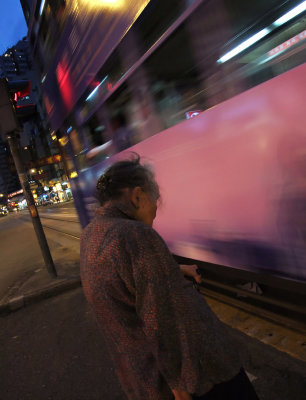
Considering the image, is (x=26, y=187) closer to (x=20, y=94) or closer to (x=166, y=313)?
(x=20, y=94)

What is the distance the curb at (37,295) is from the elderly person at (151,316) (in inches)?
172

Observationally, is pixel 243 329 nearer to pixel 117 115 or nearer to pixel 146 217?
pixel 146 217

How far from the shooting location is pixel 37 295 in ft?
15.9

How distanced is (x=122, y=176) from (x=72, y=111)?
4.42 metres

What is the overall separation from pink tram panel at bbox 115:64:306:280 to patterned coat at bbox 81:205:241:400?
147 centimetres

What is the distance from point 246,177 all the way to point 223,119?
562mm

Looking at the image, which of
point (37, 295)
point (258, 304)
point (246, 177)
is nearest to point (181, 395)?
point (246, 177)

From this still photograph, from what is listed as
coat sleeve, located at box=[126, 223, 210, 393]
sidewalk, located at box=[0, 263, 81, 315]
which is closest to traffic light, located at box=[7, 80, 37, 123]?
sidewalk, located at box=[0, 263, 81, 315]

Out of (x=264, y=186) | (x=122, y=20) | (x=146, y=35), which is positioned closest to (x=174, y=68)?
(x=146, y=35)

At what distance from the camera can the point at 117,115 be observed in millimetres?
3777

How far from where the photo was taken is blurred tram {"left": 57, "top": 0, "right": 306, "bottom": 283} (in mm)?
2033

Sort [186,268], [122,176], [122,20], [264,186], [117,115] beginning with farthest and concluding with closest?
[117,115] → [122,20] → [264,186] → [186,268] → [122,176]

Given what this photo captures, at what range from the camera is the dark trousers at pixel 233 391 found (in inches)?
39.9

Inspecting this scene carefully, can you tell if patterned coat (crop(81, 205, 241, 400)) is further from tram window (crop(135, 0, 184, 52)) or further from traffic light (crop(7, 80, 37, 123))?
traffic light (crop(7, 80, 37, 123))
